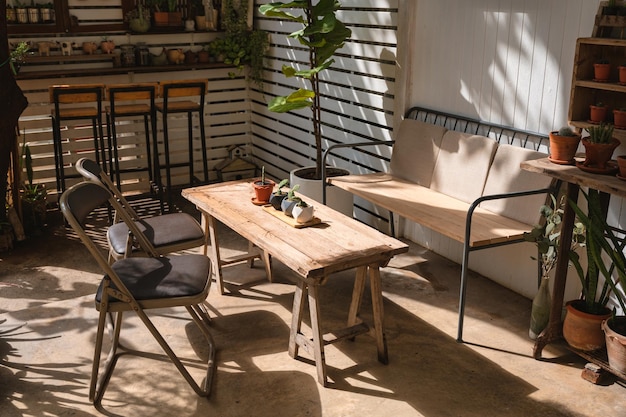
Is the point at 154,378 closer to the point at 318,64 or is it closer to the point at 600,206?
the point at 600,206

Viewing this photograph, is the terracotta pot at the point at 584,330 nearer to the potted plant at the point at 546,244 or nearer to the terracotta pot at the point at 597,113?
the potted plant at the point at 546,244

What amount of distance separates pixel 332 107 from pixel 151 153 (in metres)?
2.25

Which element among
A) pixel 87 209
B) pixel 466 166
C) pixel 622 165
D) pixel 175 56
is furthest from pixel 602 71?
pixel 175 56

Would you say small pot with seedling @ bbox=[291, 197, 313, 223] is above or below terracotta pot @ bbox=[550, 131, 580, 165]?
below

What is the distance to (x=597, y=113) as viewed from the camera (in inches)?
151

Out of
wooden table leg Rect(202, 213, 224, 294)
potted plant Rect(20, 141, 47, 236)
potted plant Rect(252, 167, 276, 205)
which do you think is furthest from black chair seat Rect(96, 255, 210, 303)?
potted plant Rect(20, 141, 47, 236)

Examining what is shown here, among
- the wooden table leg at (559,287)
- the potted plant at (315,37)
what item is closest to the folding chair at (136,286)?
the wooden table leg at (559,287)

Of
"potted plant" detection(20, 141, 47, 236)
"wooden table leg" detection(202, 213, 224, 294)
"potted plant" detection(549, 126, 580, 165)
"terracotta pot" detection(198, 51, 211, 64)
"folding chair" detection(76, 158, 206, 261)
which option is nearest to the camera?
"potted plant" detection(549, 126, 580, 165)

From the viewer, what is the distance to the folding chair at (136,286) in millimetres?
3322

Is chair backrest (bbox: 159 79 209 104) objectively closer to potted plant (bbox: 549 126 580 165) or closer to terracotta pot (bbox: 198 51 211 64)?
terracotta pot (bbox: 198 51 211 64)

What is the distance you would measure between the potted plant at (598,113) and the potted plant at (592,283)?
1.43ft

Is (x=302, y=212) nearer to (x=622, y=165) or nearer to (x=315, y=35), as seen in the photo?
(x=622, y=165)

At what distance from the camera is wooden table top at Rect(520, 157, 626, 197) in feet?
11.0

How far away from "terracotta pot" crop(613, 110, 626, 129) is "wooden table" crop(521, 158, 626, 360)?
0.34 meters
